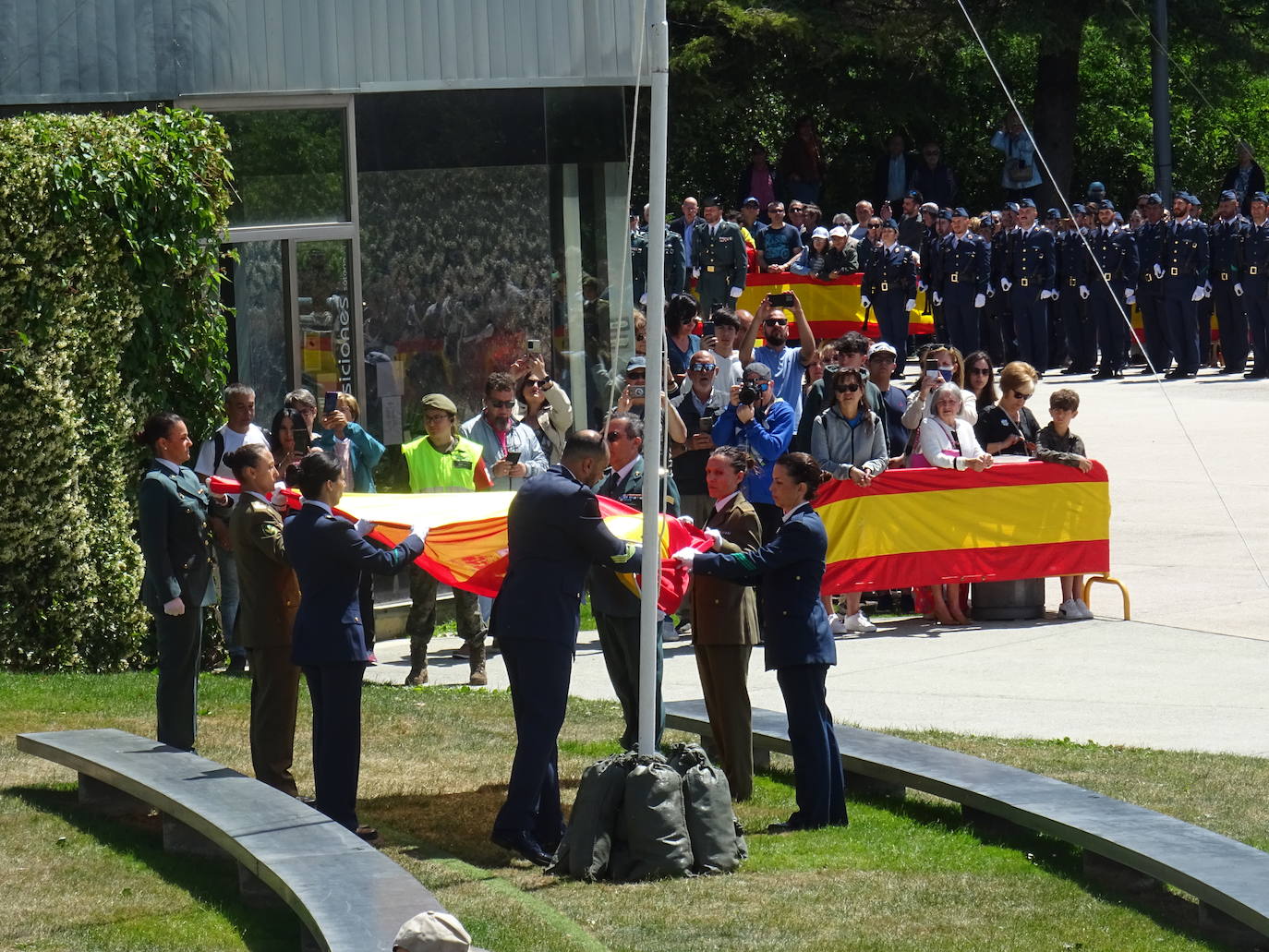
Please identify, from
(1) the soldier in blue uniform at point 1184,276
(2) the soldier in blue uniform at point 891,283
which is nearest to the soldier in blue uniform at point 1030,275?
(2) the soldier in blue uniform at point 891,283

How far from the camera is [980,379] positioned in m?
15.2

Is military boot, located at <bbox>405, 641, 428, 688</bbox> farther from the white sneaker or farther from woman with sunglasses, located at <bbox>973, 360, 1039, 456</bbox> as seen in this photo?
woman with sunglasses, located at <bbox>973, 360, 1039, 456</bbox>

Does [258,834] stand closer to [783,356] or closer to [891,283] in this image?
[783,356]

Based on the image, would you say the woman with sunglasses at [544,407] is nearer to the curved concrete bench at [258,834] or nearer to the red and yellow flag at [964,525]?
the red and yellow flag at [964,525]

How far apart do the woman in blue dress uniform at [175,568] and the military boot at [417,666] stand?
2886 mm

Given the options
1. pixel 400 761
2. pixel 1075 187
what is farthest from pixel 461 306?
pixel 1075 187

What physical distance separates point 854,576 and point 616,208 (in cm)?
380

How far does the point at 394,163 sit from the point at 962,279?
1200cm

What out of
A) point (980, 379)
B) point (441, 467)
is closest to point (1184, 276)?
point (980, 379)

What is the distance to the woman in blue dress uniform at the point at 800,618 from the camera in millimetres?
9062

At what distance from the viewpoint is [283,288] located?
14648 mm

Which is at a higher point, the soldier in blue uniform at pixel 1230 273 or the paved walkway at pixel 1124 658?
the soldier in blue uniform at pixel 1230 273

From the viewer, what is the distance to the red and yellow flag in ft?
47.1

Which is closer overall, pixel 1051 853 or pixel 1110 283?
pixel 1051 853
